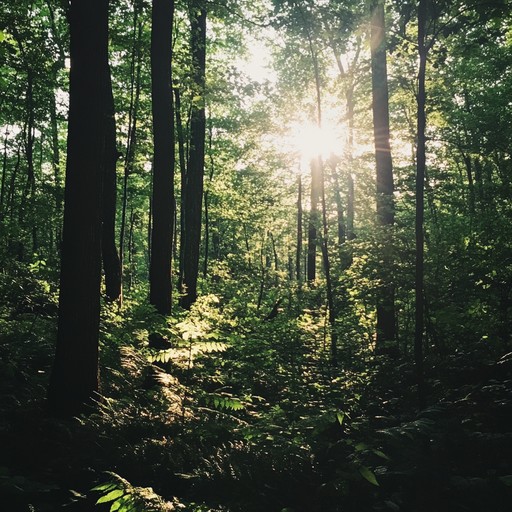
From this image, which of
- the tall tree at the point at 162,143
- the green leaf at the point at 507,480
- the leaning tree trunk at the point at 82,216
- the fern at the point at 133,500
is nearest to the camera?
the fern at the point at 133,500

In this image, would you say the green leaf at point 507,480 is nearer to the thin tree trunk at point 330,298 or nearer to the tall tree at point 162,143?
the thin tree trunk at point 330,298

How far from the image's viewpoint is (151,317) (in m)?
6.21

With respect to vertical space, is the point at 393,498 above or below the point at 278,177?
below

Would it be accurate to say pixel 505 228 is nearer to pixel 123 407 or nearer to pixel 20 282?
pixel 123 407

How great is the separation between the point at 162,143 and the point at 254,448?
6.05 meters

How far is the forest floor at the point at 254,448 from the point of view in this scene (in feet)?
11.5

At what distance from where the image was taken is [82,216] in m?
5.16

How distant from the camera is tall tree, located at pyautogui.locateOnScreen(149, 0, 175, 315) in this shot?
25.6 feet

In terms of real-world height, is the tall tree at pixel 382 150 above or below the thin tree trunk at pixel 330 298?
above

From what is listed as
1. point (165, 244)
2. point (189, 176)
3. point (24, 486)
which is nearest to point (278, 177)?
point (189, 176)

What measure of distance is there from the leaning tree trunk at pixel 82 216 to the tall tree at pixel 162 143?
2.50m

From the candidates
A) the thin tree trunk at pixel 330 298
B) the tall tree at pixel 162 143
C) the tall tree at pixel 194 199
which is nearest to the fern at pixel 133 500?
the tall tree at pixel 162 143

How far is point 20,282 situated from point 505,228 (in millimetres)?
9250

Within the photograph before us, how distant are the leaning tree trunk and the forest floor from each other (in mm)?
623
